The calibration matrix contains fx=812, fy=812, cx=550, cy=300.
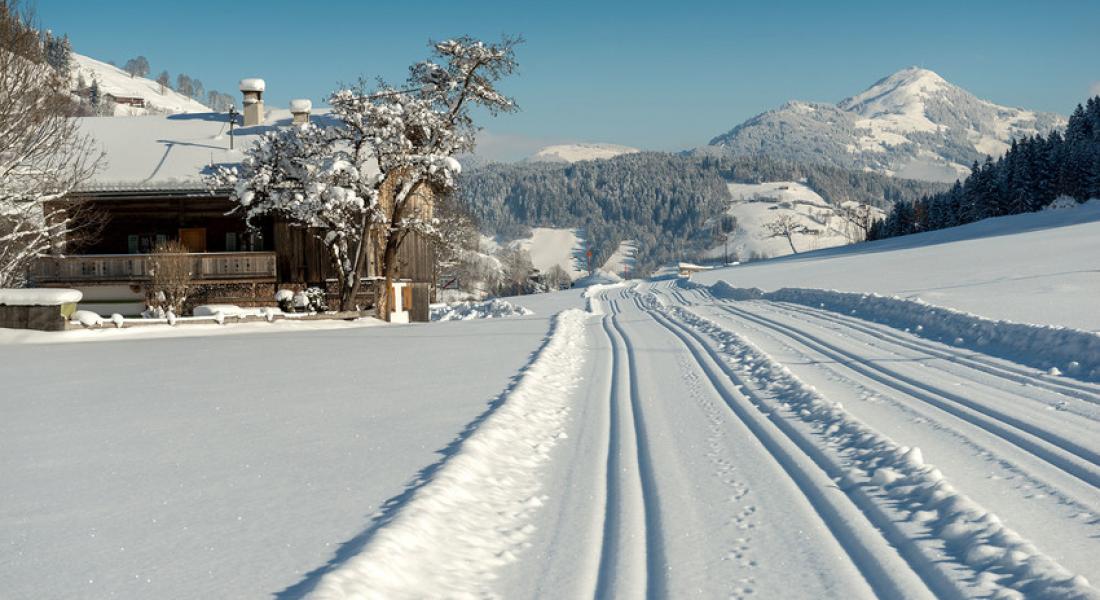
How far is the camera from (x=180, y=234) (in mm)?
31297

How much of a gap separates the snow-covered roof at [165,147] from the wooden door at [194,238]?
229 cm

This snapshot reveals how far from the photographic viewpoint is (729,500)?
6.18 m

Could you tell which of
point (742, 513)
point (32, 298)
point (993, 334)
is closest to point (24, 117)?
point (32, 298)

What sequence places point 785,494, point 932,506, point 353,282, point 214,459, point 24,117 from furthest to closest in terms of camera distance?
point 353,282, point 24,117, point 214,459, point 785,494, point 932,506

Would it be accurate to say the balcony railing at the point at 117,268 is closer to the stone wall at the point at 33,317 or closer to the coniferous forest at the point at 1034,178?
the stone wall at the point at 33,317

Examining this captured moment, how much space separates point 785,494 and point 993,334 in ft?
33.7

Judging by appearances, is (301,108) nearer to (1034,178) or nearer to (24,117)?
(24,117)

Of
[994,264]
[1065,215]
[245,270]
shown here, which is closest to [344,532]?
[245,270]

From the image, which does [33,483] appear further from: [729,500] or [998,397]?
[998,397]

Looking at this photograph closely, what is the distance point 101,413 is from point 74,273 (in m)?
22.3

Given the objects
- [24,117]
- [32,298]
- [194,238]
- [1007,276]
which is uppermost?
[24,117]

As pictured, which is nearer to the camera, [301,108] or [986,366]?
[986,366]

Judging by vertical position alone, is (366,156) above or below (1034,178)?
below

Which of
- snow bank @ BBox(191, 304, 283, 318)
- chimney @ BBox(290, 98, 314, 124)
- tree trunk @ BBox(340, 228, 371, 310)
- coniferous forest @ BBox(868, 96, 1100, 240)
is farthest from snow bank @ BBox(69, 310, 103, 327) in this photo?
coniferous forest @ BBox(868, 96, 1100, 240)
